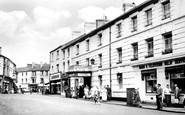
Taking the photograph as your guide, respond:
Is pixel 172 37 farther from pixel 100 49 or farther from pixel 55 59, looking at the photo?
pixel 55 59

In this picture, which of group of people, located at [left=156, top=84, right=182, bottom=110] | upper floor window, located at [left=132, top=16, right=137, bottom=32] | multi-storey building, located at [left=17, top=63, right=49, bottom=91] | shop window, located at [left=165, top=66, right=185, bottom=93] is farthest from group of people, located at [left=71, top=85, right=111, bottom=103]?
multi-storey building, located at [left=17, top=63, right=49, bottom=91]

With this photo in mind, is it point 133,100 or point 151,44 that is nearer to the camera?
point 133,100

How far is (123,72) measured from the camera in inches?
1120

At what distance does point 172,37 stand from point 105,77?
13.1 metres

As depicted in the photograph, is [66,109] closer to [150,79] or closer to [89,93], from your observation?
[150,79]

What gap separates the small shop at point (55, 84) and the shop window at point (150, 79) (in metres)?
25.3

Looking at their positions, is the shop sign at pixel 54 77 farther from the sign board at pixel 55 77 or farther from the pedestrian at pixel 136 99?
the pedestrian at pixel 136 99

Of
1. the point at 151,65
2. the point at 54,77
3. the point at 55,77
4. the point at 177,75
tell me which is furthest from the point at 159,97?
the point at 54,77

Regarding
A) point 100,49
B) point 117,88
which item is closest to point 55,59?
point 100,49

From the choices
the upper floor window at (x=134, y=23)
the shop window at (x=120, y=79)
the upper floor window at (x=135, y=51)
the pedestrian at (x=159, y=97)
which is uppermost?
the upper floor window at (x=134, y=23)

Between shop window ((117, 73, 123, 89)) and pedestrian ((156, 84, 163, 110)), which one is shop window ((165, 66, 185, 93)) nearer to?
pedestrian ((156, 84, 163, 110))

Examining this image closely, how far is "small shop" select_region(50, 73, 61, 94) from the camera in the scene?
163 feet

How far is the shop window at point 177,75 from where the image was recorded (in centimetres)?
2014

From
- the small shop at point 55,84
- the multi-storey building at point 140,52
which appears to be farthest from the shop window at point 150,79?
the small shop at point 55,84
